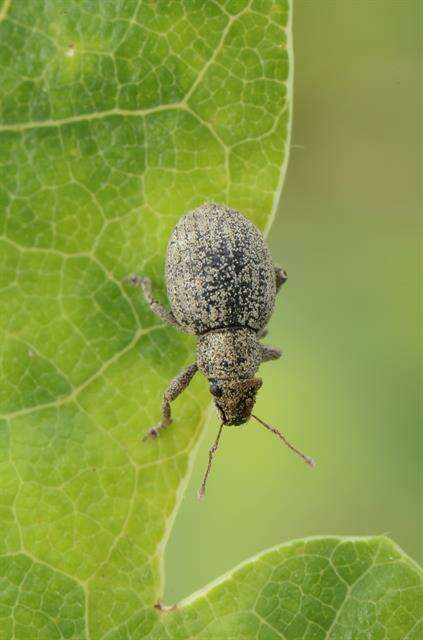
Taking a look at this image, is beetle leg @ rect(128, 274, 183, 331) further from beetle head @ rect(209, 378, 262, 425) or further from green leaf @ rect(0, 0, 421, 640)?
beetle head @ rect(209, 378, 262, 425)

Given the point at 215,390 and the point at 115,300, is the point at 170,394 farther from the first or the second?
the point at 115,300

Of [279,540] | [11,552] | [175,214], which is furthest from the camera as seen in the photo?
[279,540]

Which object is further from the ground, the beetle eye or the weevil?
the weevil

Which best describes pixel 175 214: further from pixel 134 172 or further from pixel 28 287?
pixel 28 287

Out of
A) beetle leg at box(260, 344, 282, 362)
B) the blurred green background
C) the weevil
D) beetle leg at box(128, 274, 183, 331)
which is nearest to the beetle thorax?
the weevil

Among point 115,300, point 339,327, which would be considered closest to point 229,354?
point 115,300

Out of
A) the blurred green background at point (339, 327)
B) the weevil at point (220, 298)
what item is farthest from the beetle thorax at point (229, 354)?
the blurred green background at point (339, 327)

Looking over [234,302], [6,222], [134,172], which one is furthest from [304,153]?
[6,222]
